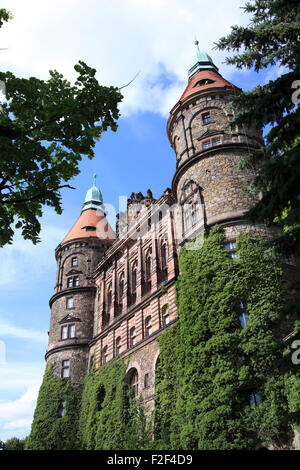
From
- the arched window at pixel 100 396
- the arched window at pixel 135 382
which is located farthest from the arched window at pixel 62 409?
the arched window at pixel 135 382

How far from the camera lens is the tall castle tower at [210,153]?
24.4 meters

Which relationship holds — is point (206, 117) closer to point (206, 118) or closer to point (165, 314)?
point (206, 118)

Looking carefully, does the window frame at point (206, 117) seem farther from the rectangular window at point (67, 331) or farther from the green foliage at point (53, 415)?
the green foliage at point (53, 415)

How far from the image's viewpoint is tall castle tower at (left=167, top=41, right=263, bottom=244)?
24.4m

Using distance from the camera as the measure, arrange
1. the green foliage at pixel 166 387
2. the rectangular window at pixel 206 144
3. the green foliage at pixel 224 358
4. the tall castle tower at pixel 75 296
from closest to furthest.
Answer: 1. the green foliage at pixel 224 358
2. the green foliage at pixel 166 387
3. the rectangular window at pixel 206 144
4. the tall castle tower at pixel 75 296

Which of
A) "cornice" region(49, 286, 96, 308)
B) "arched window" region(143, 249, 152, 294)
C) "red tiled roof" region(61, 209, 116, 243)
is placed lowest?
"arched window" region(143, 249, 152, 294)

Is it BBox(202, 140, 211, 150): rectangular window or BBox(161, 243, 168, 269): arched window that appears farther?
BBox(161, 243, 168, 269): arched window

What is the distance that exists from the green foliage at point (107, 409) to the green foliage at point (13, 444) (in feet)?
75.7

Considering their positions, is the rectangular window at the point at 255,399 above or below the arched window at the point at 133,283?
below

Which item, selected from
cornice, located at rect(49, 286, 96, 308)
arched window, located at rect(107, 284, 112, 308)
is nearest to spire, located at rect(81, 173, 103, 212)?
cornice, located at rect(49, 286, 96, 308)

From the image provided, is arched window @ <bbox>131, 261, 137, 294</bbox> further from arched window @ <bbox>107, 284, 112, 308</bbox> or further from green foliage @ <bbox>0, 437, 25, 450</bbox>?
green foliage @ <bbox>0, 437, 25, 450</bbox>

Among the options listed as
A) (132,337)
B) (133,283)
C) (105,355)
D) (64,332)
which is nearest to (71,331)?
(64,332)

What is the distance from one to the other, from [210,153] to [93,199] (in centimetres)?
2746

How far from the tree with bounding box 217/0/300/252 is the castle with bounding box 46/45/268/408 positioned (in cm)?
628
